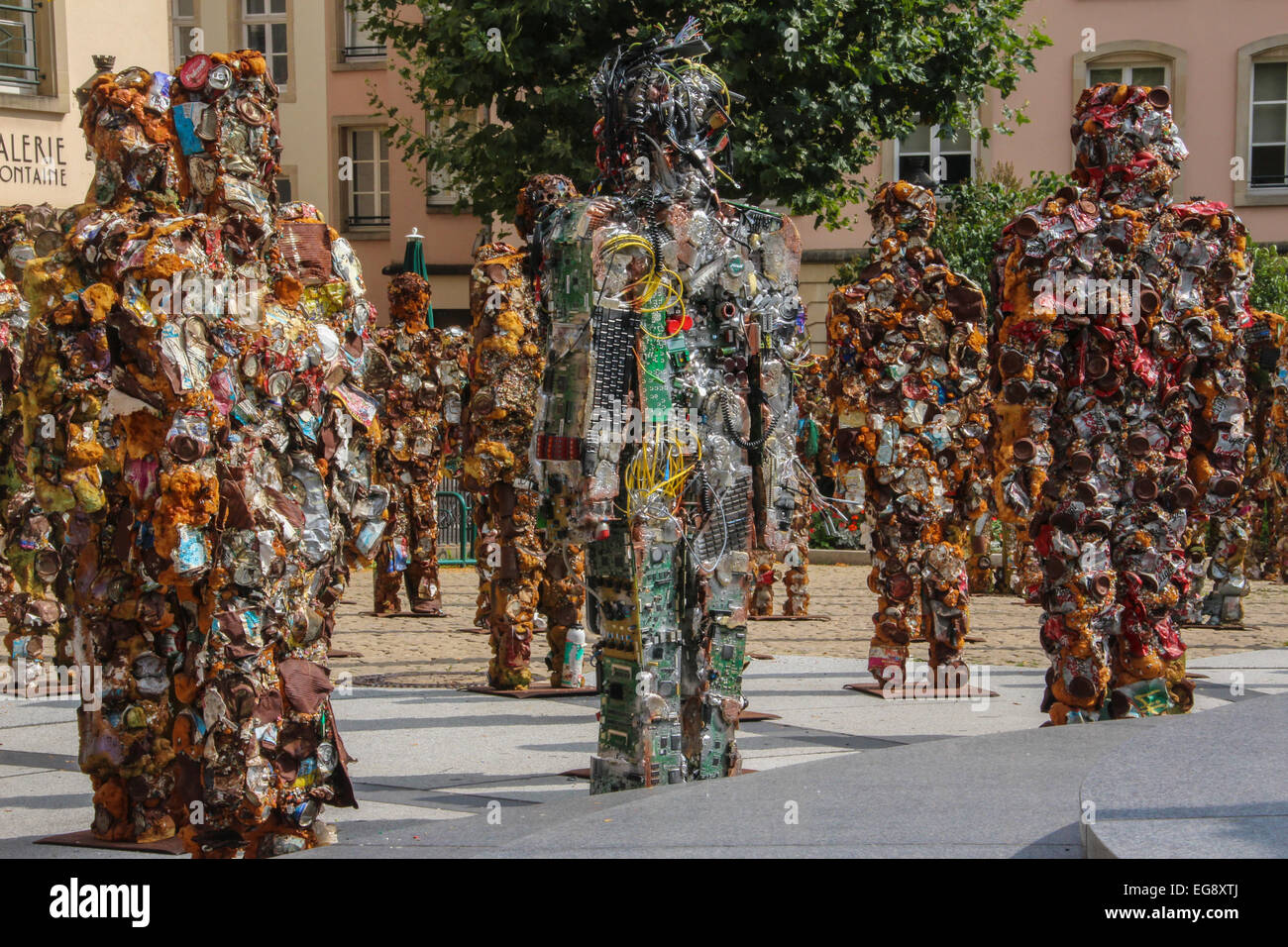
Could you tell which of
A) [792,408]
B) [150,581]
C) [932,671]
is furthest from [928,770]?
[932,671]

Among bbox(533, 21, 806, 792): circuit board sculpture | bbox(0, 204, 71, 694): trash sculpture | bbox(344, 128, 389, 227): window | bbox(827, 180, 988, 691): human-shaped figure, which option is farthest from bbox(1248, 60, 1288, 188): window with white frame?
bbox(533, 21, 806, 792): circuit board sculpture

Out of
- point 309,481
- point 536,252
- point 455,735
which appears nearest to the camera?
point 309,481

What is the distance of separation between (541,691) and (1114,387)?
12.6 ft

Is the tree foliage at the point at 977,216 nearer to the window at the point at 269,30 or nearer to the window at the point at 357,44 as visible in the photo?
the window at the point at 357,44

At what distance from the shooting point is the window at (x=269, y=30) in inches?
1273

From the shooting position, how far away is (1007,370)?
740cm

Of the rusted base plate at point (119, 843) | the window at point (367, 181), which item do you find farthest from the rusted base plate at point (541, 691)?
the window at point (367, 181)

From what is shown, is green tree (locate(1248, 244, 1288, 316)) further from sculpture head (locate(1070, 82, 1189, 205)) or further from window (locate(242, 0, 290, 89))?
window (locate(242, 0, 290, 89))

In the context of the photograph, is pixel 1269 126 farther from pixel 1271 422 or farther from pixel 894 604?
pixel 894 604

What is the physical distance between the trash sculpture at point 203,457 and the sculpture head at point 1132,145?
133 inches

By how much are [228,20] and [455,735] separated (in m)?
26.0

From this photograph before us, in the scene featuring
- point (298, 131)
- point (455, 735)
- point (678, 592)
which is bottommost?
point (455, 735)

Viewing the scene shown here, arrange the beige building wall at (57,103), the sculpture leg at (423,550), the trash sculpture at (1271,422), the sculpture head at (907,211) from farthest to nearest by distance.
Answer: the beige building wall at (57,103) < the trash sculpture at (1271,422) < the sculpture leg at (423,550) < the sculpture head at (907,211)

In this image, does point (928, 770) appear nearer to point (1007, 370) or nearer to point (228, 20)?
point (1007, 370)
